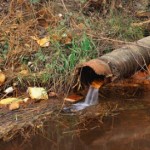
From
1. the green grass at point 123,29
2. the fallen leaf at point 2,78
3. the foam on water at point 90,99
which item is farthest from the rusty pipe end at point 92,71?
the green grass at point 123,29

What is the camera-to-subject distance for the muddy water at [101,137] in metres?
3.20

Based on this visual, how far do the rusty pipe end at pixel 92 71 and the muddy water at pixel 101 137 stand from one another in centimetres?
42

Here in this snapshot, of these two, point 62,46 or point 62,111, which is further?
point 62,46

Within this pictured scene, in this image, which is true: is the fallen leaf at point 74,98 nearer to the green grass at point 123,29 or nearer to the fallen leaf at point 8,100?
the fallen leaf at point 8,100

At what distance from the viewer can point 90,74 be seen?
4172 millimetres

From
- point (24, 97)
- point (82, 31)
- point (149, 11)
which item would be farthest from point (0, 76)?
point (149, 11)

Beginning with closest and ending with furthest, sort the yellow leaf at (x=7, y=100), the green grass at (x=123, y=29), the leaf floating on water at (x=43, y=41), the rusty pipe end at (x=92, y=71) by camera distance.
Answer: the rusty pipe end at (x=92, y=71)
the yellow leaf at (x=7, y=100)
the leaf floating on water at (x=43, y=41)
the green grass at (x=123, y=29)

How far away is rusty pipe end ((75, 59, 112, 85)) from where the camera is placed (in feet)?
12.4

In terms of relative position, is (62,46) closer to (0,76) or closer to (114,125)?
(0,76)

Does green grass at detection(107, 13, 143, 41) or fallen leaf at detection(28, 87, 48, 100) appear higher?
green grass at detection(107, 13, 143, 41)

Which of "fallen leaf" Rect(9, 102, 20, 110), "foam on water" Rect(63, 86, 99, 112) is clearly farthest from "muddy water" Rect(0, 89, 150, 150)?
"fallen leaf" Rect(9, 102, 20, 110)

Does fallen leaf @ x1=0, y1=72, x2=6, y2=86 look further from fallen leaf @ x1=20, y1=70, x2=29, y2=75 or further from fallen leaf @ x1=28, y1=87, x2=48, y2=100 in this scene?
fallen leaf @ x1=28, y1=87, x2=48, y2=100

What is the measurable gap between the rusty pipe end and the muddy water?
42 cm

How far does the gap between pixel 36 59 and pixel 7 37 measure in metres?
0.53
